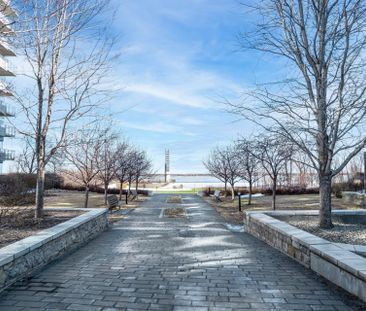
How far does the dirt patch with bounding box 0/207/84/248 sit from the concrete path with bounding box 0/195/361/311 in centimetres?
111

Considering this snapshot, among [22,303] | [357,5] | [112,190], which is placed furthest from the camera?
[112,190]

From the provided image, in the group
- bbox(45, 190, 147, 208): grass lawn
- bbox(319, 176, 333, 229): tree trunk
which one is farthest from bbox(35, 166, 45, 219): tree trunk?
bbox(45, 190, 147, 208): grass lawn

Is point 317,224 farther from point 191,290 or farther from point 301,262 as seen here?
point 191,290

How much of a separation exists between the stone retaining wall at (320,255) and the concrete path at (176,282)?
0.16 m

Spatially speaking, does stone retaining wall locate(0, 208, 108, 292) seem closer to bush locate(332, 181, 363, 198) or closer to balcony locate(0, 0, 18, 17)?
balcony locate(0, 0, 18, 17)

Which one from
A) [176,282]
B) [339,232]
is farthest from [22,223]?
[339,232]

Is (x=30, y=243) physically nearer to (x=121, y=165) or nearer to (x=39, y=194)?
(x=39, y=194)

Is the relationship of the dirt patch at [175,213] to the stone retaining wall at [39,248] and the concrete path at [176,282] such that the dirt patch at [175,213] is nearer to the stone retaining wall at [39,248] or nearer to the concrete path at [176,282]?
the stone retaining wall at [39,248]

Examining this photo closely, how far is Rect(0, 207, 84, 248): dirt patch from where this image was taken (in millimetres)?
7484

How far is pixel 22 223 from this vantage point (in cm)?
930

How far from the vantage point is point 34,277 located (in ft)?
19.1

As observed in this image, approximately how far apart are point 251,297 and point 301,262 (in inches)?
85.3

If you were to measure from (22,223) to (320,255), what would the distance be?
273 inches

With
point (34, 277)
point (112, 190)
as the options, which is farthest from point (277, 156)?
point (112, 190)
